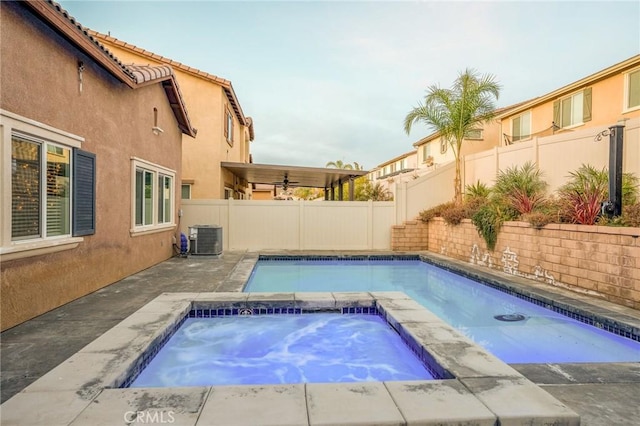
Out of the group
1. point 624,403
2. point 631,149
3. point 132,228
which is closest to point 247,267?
point 132,228

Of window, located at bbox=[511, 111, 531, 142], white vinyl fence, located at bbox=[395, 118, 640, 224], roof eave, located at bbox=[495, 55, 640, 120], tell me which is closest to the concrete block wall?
white vinyl fence, located at bbox=[395, 118, 640, 224]

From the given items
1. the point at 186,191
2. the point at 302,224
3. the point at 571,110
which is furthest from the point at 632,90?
the point at 186,191

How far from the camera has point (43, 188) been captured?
5305 mm

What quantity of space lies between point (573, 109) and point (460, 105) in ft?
23.8

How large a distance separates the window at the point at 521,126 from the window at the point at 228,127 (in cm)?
1601

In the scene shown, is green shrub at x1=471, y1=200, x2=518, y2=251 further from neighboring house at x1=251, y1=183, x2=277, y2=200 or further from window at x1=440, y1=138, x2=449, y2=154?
neighboring house at x1=251, y1=183, x2=277, y2=200

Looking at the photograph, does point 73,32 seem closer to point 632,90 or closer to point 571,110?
point 632,90

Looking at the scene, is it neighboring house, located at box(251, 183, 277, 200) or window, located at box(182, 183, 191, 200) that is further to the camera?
neighboring house, located at box(251, 183, 277, 200)

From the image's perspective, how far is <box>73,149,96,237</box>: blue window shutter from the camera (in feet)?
19.9

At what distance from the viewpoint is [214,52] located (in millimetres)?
16969

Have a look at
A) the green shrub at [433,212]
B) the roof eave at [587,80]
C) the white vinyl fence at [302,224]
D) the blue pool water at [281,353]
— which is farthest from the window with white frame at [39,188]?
the roof eave at [587,80]

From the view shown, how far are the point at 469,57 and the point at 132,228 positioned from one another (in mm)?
15140

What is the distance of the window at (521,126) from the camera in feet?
66.3

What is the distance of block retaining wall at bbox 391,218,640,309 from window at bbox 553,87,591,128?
9971 mm
